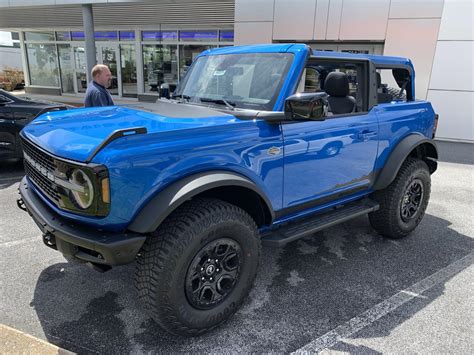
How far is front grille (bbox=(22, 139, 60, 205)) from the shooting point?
2.47m

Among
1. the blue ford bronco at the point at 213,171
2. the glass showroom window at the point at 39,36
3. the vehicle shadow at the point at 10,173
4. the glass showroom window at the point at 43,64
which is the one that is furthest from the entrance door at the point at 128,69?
the blue ford bronco at the point at 213,171

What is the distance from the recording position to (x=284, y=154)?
2920mm

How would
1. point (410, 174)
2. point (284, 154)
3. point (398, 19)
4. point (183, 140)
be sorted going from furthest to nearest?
point (398, 19) → point (410, 174) → point (284, 154) → point (183, 140)

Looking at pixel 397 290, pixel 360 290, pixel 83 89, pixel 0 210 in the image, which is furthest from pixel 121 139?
pixel 83 89

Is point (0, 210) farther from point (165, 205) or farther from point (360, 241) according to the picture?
point (360, 241)

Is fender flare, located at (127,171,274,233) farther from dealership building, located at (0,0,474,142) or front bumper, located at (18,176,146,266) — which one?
dealership building, located at (0,0,474,142)

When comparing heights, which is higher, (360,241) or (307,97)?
(307,97)

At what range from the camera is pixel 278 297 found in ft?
10.1

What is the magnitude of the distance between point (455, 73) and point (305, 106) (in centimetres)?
965

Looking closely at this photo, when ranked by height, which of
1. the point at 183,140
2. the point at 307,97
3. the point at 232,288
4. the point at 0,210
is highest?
the point at 307,97

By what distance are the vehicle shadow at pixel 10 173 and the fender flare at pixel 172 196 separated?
467 cm

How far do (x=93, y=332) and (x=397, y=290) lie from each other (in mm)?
2516

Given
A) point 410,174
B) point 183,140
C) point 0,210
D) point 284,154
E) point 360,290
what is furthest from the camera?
point 0,210

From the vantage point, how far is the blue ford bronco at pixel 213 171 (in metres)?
2.22
